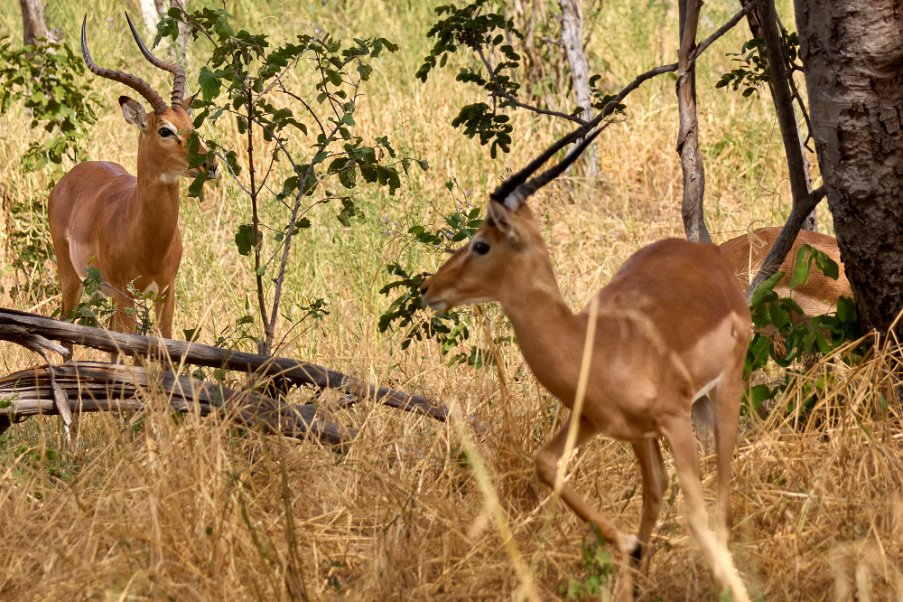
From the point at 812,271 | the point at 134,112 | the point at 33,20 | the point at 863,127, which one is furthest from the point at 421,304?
the point at 33,20

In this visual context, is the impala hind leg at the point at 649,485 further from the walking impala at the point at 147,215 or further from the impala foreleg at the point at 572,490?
the walking impala at the point at 147,215

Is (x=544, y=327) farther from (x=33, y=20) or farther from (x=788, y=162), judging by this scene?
(x=33, y=20)

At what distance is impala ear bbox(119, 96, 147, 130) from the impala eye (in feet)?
12.2

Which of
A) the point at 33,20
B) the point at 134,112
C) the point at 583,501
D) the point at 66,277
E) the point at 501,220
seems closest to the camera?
the point at 501,220

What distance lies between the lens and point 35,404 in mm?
4016

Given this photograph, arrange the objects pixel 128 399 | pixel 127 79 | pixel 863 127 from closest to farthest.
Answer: pixel 863 127 < pixel 128 399 < pixel 127 79

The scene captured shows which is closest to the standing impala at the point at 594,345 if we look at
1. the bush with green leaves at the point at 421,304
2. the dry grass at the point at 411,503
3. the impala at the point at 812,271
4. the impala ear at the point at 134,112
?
the dry grass at the point at 411,503

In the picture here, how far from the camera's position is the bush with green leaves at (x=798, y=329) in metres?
4.14

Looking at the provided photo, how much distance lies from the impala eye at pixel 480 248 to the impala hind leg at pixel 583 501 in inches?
17.2

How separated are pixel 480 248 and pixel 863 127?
1657mm

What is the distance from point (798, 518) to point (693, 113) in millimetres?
1745

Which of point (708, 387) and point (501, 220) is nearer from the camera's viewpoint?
point (501, 220)

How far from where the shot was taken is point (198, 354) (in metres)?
4.34

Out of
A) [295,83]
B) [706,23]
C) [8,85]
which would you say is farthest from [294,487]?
[706,23]
